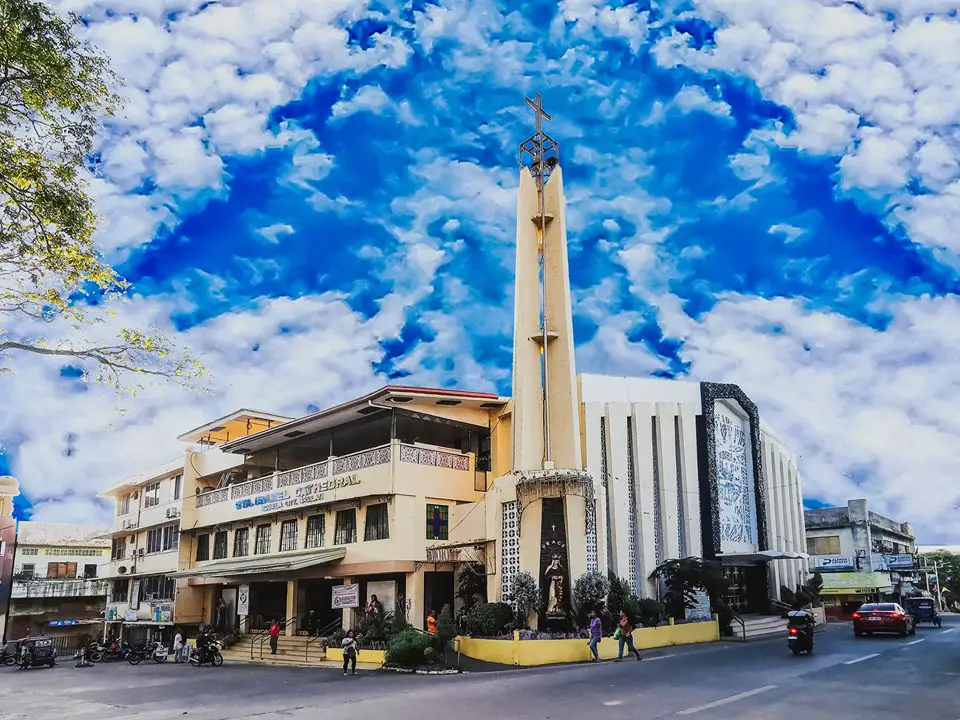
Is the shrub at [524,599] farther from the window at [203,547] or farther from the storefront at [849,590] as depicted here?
the storefront at [849,590]

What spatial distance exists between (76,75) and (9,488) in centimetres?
5282

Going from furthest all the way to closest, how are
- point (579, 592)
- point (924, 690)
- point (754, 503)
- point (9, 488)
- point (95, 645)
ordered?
point (9, 488)
point (754, 503)
point (95, 645)
point (579, 592)
point (924, 690)

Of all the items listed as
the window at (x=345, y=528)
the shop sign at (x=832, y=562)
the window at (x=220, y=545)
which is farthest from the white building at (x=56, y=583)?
the shop sign at (x=832, y=562)

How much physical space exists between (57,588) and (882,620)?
4992cm

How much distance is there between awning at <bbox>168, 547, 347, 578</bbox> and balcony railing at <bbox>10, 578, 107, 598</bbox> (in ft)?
76.9

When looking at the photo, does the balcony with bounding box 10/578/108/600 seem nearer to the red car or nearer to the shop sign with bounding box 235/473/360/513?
the shop sign with bounding box 235/473/360/513

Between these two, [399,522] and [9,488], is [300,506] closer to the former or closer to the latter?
[399,522]

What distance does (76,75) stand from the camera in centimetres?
1102

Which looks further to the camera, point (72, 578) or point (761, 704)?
point (72, 578)

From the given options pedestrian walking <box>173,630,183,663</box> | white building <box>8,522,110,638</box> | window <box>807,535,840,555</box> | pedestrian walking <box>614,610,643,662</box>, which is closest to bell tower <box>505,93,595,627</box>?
pedestrian walking <box>614,610,643,662</box>

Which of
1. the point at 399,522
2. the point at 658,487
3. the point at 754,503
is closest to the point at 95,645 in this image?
the point at 399,522

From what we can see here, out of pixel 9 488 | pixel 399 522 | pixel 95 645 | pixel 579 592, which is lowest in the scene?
pixel 95 645

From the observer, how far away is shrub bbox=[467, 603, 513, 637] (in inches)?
888

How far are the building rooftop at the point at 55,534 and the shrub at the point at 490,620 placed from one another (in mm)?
43198
